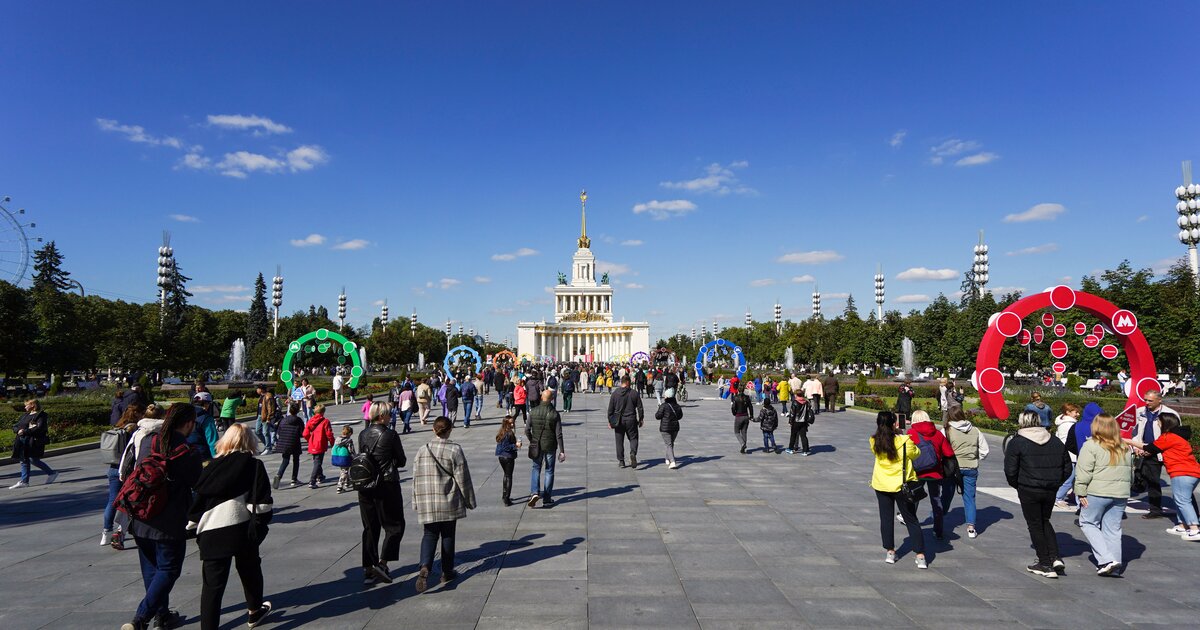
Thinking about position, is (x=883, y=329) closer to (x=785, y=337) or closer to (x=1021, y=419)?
(x=785, y=337)

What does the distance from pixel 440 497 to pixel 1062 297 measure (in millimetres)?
16096

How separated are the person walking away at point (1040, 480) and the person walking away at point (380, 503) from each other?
6.34m

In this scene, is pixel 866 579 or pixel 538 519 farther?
pixel 538 519

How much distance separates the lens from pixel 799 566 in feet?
23.3

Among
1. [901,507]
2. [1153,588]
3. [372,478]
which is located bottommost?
[1153,588]

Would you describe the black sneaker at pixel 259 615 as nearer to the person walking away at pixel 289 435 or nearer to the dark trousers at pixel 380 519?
the dark trousers at pixel 380 519

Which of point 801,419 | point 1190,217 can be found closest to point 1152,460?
point 801,419

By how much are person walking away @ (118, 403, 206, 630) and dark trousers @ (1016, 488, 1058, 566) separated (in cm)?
808

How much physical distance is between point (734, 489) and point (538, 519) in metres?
3.91

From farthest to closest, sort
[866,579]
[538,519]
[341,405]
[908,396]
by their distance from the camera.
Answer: [341,405]
[908,396]
[538,519]
[866,579]

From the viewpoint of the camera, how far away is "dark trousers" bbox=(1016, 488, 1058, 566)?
6790 millimetres

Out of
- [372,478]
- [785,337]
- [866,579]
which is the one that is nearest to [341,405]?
[372,478]

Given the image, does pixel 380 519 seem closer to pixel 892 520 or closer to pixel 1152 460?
pixel 892 520

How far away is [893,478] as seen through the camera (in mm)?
7000
